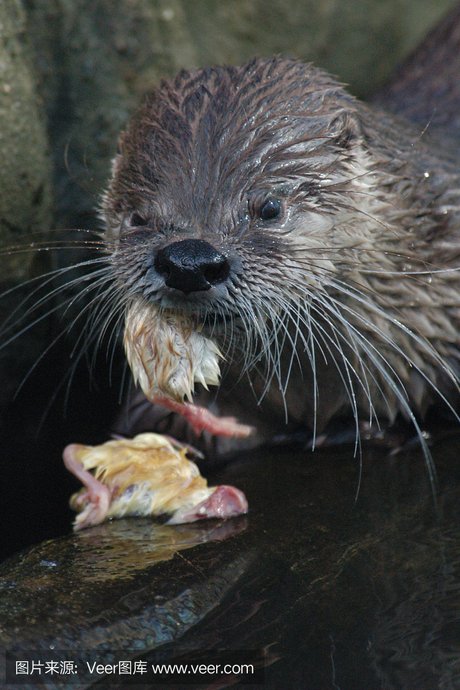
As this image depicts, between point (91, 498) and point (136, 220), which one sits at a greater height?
point (136, 220)

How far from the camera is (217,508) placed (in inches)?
105

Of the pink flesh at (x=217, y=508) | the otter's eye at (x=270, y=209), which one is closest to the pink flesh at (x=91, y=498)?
the pink flesh at (x=217, y=508)

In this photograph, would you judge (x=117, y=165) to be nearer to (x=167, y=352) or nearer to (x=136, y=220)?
(x=136, y=220)

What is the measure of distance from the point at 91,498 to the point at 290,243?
84 centimetres

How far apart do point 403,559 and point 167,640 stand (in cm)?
62

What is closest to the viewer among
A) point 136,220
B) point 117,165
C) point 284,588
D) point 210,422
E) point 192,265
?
point 284,588

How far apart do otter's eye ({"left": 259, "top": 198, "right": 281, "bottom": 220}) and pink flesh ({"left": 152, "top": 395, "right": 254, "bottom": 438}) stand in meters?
0.64

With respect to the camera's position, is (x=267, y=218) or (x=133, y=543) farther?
(x=267, y=218)

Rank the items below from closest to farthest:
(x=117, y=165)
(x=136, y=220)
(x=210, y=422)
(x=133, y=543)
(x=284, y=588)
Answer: (x=284, y=588), (x=133, y=543), (x=136, y=220), (x=117, y=165), (x=210, y=422)

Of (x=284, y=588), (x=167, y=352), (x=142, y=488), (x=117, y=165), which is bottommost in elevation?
(x=284, y=588)

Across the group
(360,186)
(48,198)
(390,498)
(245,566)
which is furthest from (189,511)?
(48,198)

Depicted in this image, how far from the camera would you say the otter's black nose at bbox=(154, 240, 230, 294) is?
244cm

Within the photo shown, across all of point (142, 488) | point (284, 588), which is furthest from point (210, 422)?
point (284, 588)

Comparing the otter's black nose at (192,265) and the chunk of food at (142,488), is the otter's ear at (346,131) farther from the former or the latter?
the chunk of food at (142,488)
